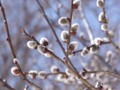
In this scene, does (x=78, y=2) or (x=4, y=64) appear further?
(x=4, y=64)

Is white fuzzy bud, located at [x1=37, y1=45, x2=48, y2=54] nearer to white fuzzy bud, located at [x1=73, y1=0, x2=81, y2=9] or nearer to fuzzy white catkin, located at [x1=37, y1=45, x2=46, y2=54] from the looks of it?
fuzzy white catkin, located at [x1=37, y1=45, x2=46, y2=54]

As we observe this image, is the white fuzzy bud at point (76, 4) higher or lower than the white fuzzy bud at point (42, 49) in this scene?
higher

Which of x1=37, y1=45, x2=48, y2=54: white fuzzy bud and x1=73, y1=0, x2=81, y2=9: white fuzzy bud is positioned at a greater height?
x1=73, y1=0, x2=81, y2=9: white fuzzy bud

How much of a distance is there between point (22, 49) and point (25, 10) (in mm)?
703

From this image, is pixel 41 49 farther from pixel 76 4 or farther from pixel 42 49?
pixel 76 4

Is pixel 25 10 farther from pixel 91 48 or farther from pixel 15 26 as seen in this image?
pixel 91 48

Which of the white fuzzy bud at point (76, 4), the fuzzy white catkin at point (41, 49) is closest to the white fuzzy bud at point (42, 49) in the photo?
the fuzzy white catkin at point (41, 49)

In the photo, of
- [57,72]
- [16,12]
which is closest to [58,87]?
[16,12]

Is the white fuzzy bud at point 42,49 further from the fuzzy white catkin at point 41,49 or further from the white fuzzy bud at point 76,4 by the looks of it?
the white fuzzy bud at point 76,4

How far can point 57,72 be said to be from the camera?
1.53m

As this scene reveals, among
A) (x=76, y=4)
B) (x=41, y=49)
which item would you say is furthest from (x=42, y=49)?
(x=76, y=4)

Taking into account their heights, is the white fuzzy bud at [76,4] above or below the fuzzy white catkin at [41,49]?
above

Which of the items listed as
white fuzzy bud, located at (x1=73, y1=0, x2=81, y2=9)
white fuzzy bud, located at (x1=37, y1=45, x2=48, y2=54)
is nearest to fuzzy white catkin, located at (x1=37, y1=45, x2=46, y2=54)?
white fuzzy bud, located at (x1=37, y1=45, x2=48, y2=54)

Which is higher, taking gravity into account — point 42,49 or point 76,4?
point 76,4
